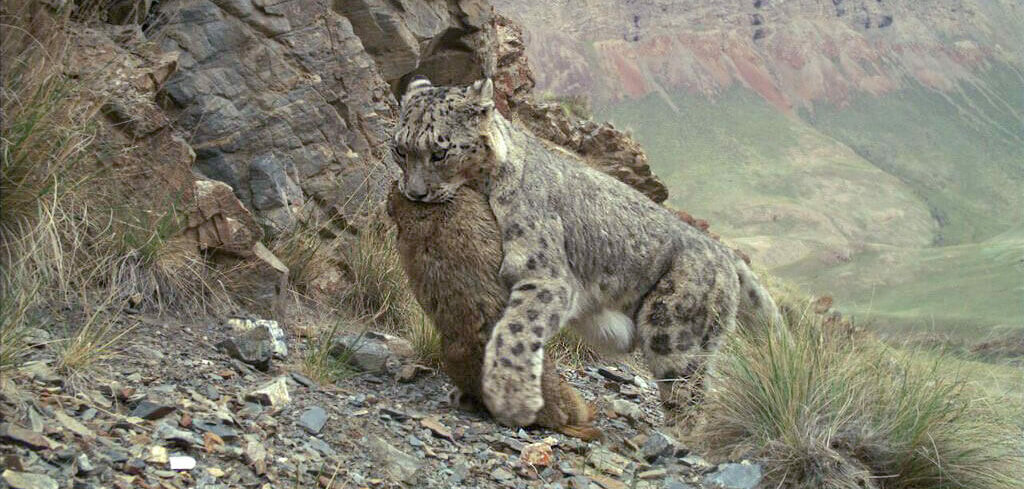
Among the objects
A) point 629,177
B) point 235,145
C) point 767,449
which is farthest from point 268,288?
point 629,177

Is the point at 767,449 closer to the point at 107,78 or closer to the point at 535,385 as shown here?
the point at 535,385

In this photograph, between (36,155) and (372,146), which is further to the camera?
(372,146)

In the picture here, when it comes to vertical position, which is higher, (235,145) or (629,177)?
(235,145)

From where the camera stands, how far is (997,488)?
5.63 metres

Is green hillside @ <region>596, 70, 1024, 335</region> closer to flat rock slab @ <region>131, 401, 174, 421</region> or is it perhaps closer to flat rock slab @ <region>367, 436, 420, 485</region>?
flat rock slab @ <region>367, 436, 420, 485</region>

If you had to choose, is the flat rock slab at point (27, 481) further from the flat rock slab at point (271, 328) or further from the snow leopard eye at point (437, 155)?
the snow leopard eye at point (437, 155)

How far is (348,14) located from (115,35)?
10.4 feet

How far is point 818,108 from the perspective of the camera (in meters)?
65.2

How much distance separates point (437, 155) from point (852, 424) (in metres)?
2.96

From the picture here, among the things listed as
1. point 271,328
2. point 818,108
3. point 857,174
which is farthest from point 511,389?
point 818,108

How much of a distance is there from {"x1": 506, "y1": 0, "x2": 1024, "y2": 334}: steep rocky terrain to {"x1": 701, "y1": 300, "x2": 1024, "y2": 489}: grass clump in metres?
28.8

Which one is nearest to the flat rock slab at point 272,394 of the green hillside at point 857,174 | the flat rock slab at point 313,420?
the flat rock slab at point 313,420

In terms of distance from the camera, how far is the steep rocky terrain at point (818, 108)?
1839 inches

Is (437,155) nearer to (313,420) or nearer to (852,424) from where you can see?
(313,420)
